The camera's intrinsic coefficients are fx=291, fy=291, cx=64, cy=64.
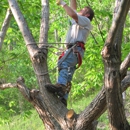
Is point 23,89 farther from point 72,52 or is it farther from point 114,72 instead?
point 114,72

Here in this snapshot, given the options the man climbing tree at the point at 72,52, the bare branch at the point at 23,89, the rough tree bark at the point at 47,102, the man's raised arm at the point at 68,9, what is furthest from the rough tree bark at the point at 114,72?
the bare branch at the point at 23,89

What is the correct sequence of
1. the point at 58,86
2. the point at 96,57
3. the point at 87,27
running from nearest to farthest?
the point at 58,86 < the point at 87,27 < the point at 96,57

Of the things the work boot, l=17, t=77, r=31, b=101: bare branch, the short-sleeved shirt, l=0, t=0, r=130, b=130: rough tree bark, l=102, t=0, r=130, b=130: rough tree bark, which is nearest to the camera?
l=102, t=0, r=130, b=130: rough tree bark

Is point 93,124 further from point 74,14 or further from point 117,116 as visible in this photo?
point 74,14

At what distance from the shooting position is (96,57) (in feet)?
17.9

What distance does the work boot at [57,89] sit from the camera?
3.31m

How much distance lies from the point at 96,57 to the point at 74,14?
2130 mm

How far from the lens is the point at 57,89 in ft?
11.0

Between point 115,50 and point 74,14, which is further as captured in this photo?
point 74,14

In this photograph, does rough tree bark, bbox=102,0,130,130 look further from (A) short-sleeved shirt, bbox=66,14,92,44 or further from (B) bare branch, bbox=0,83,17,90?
(B) bare branch, bbox=0,83,17,90

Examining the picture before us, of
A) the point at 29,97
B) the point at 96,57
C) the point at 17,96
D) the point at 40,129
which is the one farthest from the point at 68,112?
the point at 17,96

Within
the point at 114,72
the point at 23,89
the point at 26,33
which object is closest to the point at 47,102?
the point at 23,89

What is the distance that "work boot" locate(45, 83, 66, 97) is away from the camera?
10.9ft

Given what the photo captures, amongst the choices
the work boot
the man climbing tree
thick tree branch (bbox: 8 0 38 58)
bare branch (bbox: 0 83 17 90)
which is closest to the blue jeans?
the man climbing tree
